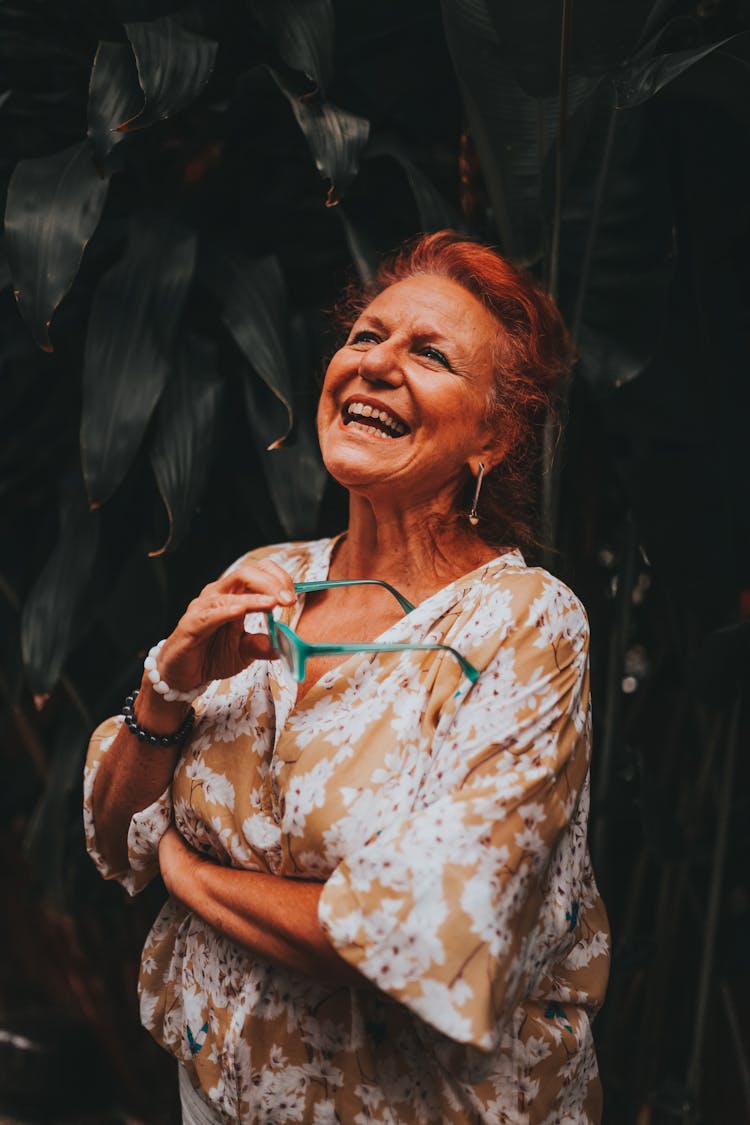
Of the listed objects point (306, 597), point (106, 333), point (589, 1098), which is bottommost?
point (589, 1098)

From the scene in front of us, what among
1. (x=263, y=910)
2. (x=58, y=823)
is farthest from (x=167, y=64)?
(x=58, y=823)

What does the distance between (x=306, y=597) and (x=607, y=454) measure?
60cm

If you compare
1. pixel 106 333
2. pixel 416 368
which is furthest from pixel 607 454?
pixel 106 333

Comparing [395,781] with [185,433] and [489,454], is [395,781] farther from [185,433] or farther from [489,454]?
[185,433]

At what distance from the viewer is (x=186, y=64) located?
3.65 ft

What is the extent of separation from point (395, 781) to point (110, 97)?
2.79 feet

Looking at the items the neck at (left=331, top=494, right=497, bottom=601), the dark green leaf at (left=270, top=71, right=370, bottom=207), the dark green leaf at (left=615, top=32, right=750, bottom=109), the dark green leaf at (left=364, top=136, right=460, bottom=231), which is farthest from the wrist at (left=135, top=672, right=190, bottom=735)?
the dark green leaf at (left=615, top=32, right=750, bottom=109)

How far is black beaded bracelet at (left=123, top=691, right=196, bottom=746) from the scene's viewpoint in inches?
34.5

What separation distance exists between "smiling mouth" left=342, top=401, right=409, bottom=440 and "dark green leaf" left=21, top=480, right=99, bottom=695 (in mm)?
606

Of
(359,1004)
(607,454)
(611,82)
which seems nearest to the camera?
(359,1004)

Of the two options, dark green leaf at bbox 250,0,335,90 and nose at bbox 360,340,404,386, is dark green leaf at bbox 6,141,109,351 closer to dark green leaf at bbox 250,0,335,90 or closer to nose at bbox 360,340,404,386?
dark green leaf at bbox 250,0,335,90

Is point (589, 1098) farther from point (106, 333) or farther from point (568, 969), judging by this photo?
point (106, 333)

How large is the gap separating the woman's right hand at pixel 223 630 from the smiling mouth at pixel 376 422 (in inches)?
6.1

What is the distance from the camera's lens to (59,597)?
1305mm
